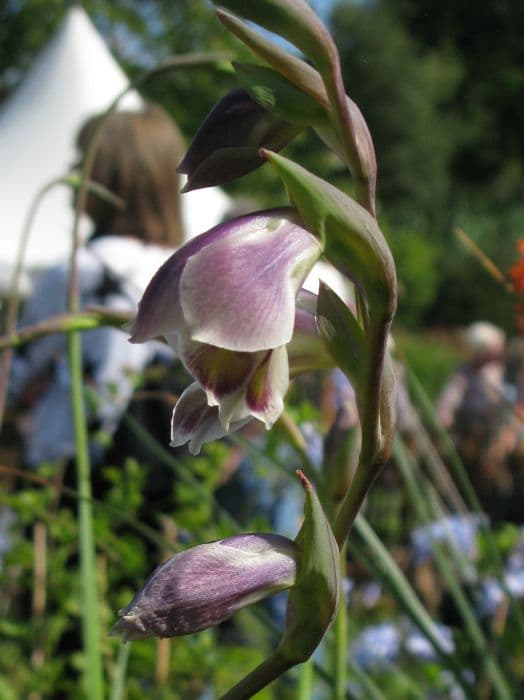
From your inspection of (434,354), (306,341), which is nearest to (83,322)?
(306,341)

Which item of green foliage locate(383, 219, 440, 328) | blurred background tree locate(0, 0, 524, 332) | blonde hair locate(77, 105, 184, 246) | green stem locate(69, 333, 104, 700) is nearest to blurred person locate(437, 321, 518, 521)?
blonde hair locate(77, 105, 184, 246)

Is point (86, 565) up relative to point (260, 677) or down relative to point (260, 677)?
down

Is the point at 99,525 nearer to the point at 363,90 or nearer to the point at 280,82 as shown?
the point at 280,82

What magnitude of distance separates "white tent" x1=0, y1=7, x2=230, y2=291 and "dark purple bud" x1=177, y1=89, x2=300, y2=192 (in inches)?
116

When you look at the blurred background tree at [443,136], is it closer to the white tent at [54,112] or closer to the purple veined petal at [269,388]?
the white tent at [54,112]

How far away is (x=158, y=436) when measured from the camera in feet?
5.49

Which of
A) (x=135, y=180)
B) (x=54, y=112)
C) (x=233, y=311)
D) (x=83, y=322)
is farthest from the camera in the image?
(x=54, y=112)

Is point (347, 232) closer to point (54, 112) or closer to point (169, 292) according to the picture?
point (169, 292)

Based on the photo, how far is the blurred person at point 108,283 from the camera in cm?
146

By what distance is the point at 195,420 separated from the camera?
40cm

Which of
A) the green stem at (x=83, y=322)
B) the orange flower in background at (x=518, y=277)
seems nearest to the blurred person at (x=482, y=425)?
the orange flower in background at (x=518, y=277)

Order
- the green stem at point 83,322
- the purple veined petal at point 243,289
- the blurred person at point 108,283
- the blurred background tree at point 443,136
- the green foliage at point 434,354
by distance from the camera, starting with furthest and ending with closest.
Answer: the blurred background tree at point 443,136 < the green foliage at point 434,354 < the blurred person at point 108,283 < the green stem at point 83,322 < the purple veined petal at point 243,289

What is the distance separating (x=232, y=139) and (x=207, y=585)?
0.56 feet

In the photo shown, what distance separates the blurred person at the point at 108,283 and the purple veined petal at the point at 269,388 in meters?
0.88
